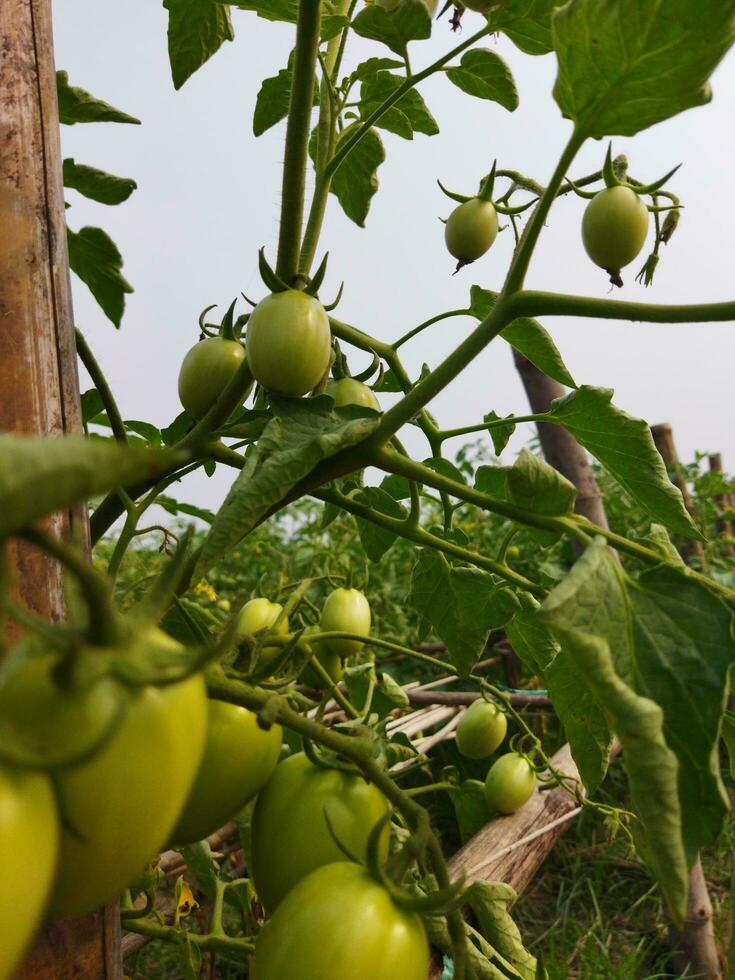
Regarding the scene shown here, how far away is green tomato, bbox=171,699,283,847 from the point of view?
41 cm

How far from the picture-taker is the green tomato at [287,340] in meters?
0.48

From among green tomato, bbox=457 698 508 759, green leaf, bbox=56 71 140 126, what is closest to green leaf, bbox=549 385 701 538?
green leaf, bbox=56 71 140 126

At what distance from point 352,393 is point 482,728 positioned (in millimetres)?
710

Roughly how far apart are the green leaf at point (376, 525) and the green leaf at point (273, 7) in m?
0.38

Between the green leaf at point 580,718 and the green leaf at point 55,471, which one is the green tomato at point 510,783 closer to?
the green leaf at point 580,718

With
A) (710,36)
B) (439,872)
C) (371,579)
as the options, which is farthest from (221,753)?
(371,579)

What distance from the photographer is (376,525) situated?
732mm

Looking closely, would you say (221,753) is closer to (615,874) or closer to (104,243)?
(104,243)

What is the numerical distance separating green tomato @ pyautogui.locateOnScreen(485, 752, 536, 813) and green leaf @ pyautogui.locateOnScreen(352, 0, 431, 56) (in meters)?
0.97

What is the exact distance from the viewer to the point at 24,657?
23cm

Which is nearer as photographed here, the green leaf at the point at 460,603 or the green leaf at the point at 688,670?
the green leaf at the point at 688,670

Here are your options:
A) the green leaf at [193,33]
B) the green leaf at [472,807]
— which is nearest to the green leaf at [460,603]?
the green leaf at [193,33]

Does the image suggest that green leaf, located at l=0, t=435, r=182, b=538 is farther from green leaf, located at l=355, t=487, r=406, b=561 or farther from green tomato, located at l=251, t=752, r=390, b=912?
green leaf, located at l=355, t=487, r=406, b=561

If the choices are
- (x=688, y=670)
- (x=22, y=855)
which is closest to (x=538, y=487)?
(x=688, y=670)
